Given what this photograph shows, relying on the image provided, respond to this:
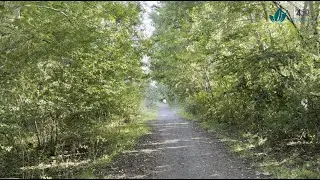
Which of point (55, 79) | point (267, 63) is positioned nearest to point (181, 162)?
point (267, 63)

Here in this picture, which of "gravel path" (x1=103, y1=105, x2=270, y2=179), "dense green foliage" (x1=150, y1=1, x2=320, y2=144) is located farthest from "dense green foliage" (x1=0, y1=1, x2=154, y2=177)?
"dense green foliage" (x1=150, y1=1, x2=320, y2=144)

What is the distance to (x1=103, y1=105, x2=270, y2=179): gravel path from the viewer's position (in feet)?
28.1

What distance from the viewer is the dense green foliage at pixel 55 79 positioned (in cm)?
1022

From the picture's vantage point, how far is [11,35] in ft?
32.9

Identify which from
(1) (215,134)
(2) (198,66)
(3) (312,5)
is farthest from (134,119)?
(3) (312,5)

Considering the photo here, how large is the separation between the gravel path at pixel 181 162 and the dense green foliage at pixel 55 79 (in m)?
1.74

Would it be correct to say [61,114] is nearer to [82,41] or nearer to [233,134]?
[82,41]

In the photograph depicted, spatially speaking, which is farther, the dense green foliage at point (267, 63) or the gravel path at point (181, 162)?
the dense green foliage at point (267, 63)

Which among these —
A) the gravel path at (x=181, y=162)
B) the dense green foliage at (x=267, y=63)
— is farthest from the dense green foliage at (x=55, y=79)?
the dense green foliage at (x=267, y=63)

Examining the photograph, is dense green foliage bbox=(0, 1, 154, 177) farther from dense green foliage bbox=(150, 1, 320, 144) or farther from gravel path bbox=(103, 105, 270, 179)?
dense green foliage bbox=(150, 1, 320, 144)

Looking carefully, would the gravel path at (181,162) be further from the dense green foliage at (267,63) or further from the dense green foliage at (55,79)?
the dense green foliage at (267,63)

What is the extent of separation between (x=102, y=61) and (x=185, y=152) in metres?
4.57

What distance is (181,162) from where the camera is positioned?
10023 mm

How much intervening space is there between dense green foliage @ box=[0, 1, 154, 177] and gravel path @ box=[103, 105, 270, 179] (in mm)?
1745
